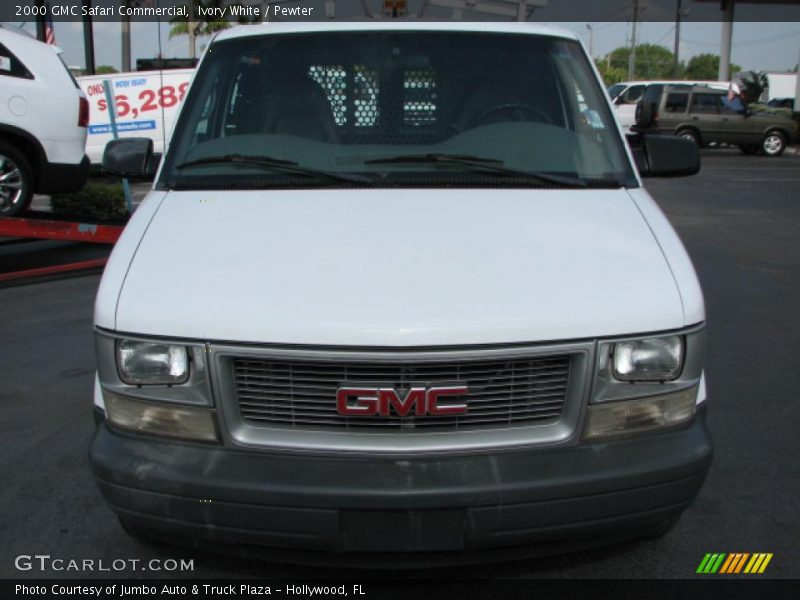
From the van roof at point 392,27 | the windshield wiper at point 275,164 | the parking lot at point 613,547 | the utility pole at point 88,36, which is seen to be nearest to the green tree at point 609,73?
the utility pole at point 88,36

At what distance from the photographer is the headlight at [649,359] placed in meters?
2.64

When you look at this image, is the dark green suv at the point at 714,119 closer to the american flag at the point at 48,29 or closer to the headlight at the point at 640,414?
the american flag at the point at 48,29

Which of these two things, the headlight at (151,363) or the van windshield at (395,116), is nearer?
the headlight at (151,363)

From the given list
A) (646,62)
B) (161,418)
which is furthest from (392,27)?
(646,62)

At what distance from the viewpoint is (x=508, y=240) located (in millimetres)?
2910

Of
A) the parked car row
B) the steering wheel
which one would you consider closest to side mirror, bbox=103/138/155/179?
the steering wheel

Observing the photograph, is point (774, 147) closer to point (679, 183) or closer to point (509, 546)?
point (679, 183)

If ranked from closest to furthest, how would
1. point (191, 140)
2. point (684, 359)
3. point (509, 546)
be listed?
1. point (509, 546)
2. point (684, 359)
3. point (191, 140)

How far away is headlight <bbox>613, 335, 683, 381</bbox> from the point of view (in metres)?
2.64

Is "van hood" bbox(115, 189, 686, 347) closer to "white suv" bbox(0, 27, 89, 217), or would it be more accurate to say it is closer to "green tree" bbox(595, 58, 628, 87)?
"white suv" bbox(0, 27, 89, 217)

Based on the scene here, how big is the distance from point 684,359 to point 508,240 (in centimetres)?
68

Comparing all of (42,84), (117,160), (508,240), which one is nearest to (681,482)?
(508,240)

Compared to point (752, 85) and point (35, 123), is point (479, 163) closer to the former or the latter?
point (35, 123)

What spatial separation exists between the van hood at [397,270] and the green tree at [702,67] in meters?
114
